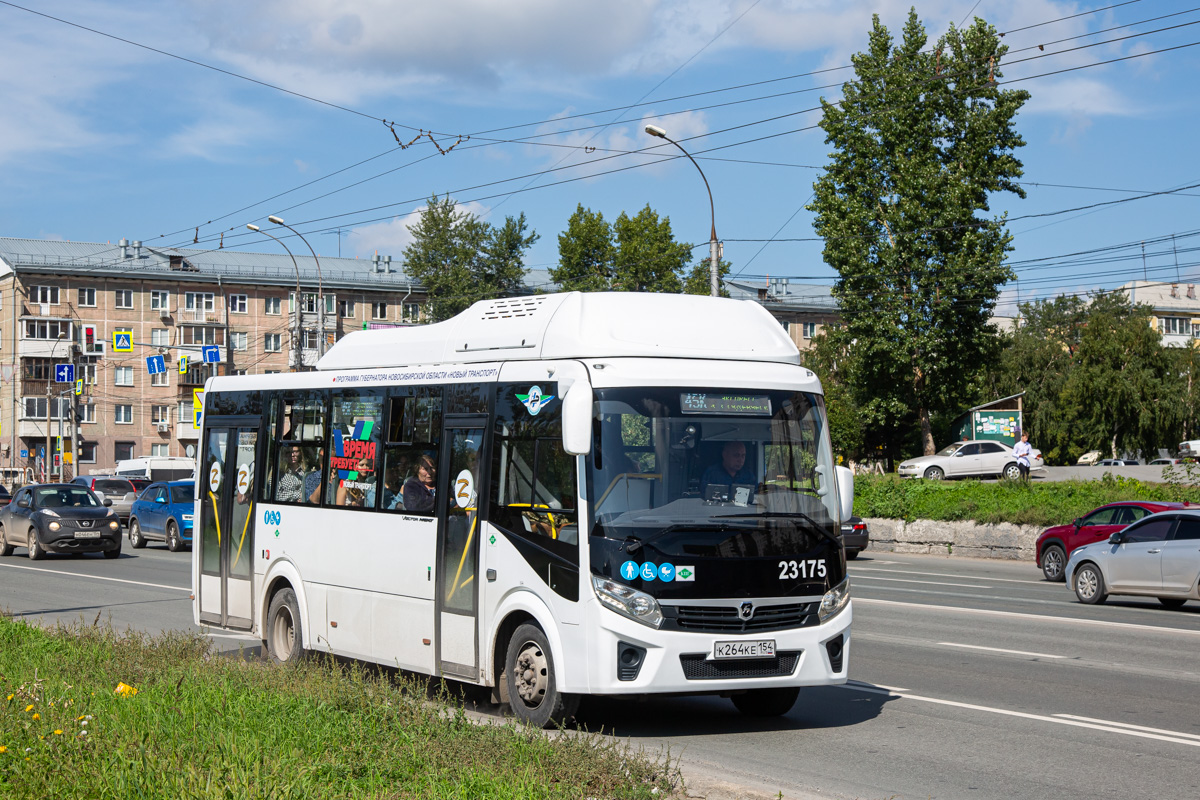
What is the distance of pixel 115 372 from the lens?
9319 centimetres

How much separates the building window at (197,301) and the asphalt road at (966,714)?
83.4 meters

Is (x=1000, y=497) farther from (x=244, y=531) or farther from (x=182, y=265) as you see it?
(x=182, y=265)

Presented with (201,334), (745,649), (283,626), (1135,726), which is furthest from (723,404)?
(201,334)

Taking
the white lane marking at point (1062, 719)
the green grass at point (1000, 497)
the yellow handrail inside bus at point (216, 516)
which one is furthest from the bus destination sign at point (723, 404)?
the green grass at point (1000, 497)

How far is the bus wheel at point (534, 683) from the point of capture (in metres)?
8.64

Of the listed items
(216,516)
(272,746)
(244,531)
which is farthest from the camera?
(216,516)

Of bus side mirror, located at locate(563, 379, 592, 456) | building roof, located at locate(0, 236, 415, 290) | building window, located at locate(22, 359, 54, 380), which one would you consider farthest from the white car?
building window, located at locate(22, 359, 54, 380)

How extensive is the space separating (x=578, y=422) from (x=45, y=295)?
93.7m

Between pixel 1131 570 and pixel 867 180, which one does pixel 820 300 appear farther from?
pixel 1131 570

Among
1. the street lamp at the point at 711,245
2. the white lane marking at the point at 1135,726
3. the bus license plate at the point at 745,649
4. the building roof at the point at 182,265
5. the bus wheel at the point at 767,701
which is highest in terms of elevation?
the building roof at the point at 182,265

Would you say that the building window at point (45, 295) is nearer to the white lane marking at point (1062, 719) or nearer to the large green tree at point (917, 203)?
the large green tree at point (917, 203)

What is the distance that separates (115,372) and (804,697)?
296ft

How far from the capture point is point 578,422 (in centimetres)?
841

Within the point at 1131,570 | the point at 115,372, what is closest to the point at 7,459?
the point at 115,372
